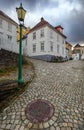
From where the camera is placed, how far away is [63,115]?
3762 mm

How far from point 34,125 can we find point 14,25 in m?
19.8

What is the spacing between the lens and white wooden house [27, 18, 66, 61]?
1994cm

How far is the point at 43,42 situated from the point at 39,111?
57.6 feet

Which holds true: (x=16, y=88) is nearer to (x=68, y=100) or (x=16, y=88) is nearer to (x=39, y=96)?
(x=39, y=96)

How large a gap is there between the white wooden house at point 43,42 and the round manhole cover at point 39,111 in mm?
15476

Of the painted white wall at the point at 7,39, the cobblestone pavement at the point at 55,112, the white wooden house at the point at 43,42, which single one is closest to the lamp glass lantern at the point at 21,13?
the cobblestone pavement at the point at 55,112

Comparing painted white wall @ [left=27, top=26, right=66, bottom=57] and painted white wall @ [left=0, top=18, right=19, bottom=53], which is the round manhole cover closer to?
painted white wall @ [left=0, top=18, right=19, bottom=53]

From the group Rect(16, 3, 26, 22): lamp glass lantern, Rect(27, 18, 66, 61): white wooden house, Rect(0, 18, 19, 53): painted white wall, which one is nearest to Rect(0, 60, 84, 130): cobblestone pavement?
Rect(16, 3, 26, 22): lamp glass lantern

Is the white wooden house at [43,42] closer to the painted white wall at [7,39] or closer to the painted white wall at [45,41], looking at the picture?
the painted white wall at [45,41]

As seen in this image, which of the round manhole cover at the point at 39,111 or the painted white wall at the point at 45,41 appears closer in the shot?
the round manhole cover at the point at 39,111

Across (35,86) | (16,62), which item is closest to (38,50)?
(16,62)

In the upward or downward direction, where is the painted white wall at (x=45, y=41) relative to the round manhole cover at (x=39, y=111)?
upward

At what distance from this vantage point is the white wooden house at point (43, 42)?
65.4 feet

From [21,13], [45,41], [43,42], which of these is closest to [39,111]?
[21,13]
